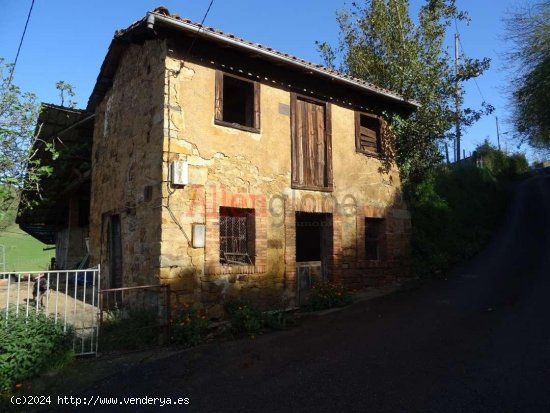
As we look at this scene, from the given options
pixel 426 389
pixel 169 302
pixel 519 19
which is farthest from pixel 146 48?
pixel 519 19

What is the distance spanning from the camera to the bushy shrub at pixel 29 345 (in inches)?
194

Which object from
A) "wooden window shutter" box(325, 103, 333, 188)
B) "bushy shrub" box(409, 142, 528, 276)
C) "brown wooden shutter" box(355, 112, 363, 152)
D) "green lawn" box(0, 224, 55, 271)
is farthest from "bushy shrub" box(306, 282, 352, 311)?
"green lawn" box(0, 224, 55, 271)

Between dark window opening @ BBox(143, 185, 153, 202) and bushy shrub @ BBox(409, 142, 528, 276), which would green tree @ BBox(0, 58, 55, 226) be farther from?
bushy shrub @ BBox(409, 142, 528, 276)

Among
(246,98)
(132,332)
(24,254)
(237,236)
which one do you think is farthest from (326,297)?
(24,254)

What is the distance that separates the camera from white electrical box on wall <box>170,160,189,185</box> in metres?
6.96

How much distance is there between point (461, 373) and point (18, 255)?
27.7 metres

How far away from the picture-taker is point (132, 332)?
21.3 feet

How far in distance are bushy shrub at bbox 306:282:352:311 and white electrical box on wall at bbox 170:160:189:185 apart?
3.72 m

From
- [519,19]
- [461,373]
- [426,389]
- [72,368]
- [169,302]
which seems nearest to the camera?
[426,389]

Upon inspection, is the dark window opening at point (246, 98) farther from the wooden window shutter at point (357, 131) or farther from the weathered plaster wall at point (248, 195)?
the wooden window shutter at point (357, 131)

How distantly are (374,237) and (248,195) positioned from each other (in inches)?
164

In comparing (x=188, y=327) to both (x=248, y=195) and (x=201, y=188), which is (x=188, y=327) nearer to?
(x=201, y=188)

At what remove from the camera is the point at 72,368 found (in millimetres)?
5383

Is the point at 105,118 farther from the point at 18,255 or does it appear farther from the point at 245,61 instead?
the point at 18,255
